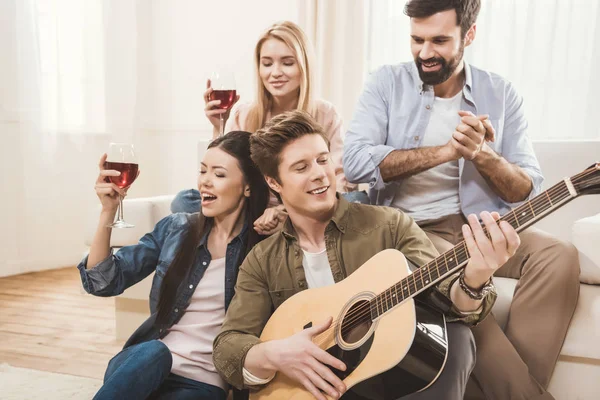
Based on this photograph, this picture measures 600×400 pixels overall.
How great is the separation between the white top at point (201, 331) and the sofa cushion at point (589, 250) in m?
1.11

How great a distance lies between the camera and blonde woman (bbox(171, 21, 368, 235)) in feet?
7.36

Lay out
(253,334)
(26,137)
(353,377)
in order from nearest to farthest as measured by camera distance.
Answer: (353,377) < (253,334) < (26,137)

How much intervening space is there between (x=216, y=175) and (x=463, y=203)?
2.73 feet

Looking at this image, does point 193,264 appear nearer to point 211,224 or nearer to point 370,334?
point 211,224

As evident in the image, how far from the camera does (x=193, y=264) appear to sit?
1752mm

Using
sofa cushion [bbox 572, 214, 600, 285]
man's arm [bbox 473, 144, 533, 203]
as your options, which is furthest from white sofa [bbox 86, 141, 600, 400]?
man's arm [bbox 473, 144, 533, 203]

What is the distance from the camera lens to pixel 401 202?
207 cm

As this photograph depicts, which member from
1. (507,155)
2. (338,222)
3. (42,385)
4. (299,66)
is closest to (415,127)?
(507,155)

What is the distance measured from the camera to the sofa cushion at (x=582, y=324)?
166 cm

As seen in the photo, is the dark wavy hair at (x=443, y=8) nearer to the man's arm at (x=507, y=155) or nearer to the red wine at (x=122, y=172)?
the man's arm at (x=507, y=155)

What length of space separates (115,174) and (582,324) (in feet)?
4.58

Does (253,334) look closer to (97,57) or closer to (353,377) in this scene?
(353,377)

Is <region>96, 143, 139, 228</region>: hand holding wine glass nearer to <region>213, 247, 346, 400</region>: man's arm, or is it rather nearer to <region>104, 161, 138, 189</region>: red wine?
<region>104, 161, 138, 189</region>: red wine

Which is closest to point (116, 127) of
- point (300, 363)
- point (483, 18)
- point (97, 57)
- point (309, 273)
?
point (97, 57)
